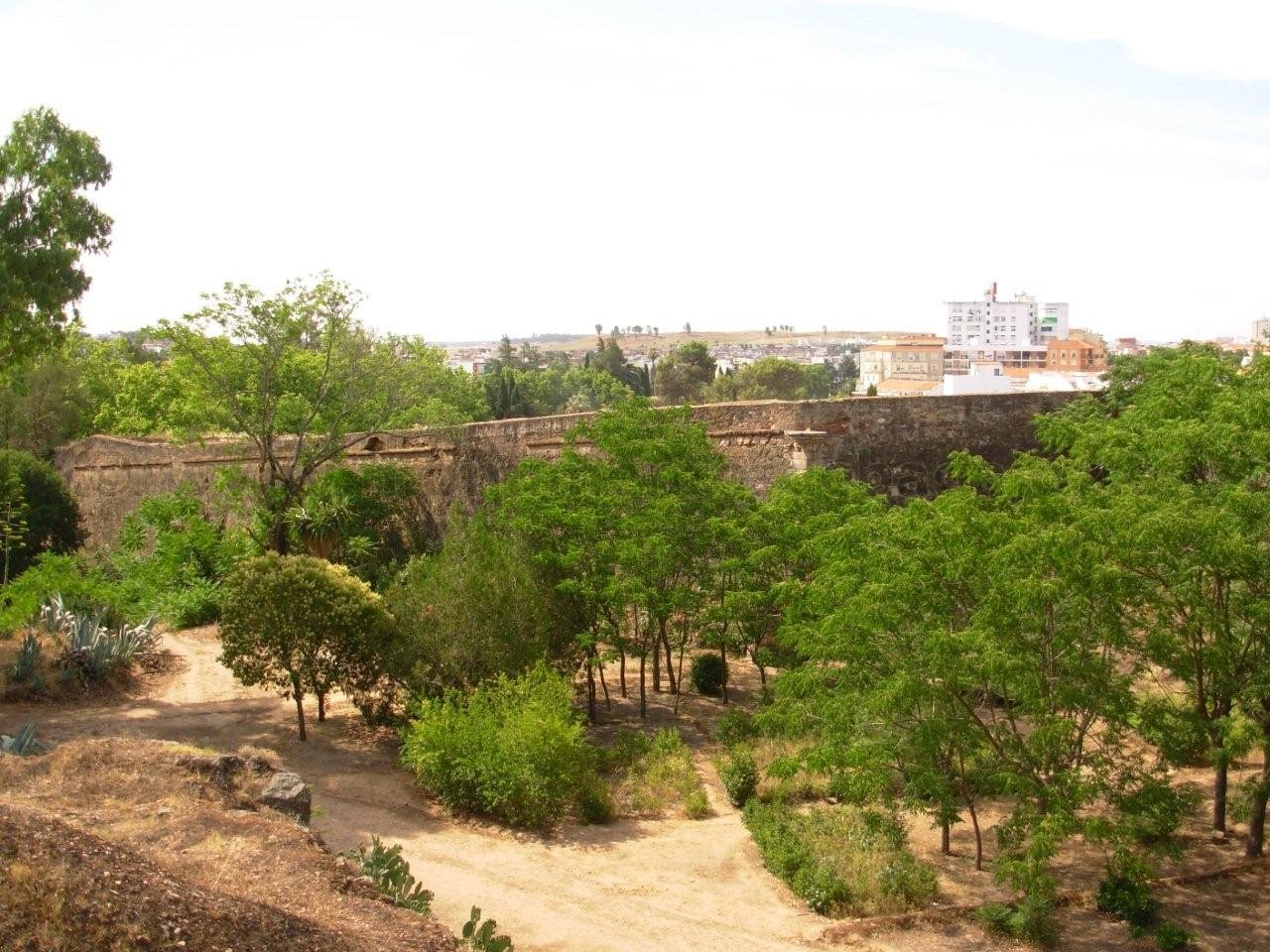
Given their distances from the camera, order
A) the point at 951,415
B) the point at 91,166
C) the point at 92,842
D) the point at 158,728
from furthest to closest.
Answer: the point at 951,415
the point at 91,166
the point at 158,728
the point at 92,842

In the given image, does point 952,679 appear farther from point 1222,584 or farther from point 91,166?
point 91,166

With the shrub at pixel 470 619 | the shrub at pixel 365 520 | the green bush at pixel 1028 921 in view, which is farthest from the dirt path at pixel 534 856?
the shrub at pixel 365 520

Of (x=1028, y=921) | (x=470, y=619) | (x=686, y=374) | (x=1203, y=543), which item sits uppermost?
(x=686, y=374)

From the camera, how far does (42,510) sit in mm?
22203

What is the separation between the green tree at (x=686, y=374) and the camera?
60688 millimetres

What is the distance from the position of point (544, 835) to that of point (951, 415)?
835 centimetres

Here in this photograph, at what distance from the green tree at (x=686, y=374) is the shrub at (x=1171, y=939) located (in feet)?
167

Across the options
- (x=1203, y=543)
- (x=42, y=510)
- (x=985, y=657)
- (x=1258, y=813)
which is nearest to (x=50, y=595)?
(x=42, y=510)

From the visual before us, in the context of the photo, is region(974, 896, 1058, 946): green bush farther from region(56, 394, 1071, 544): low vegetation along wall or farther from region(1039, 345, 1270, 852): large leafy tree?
region(56, 394, 1071, 544): low vegetation along wall

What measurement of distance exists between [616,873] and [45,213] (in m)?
9.94

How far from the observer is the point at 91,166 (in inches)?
Result: 554

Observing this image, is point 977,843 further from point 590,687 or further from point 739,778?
point 590,687

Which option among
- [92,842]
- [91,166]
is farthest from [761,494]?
[92,842]

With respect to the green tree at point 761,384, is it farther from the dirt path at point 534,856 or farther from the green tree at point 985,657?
the green tree at point 985,657
